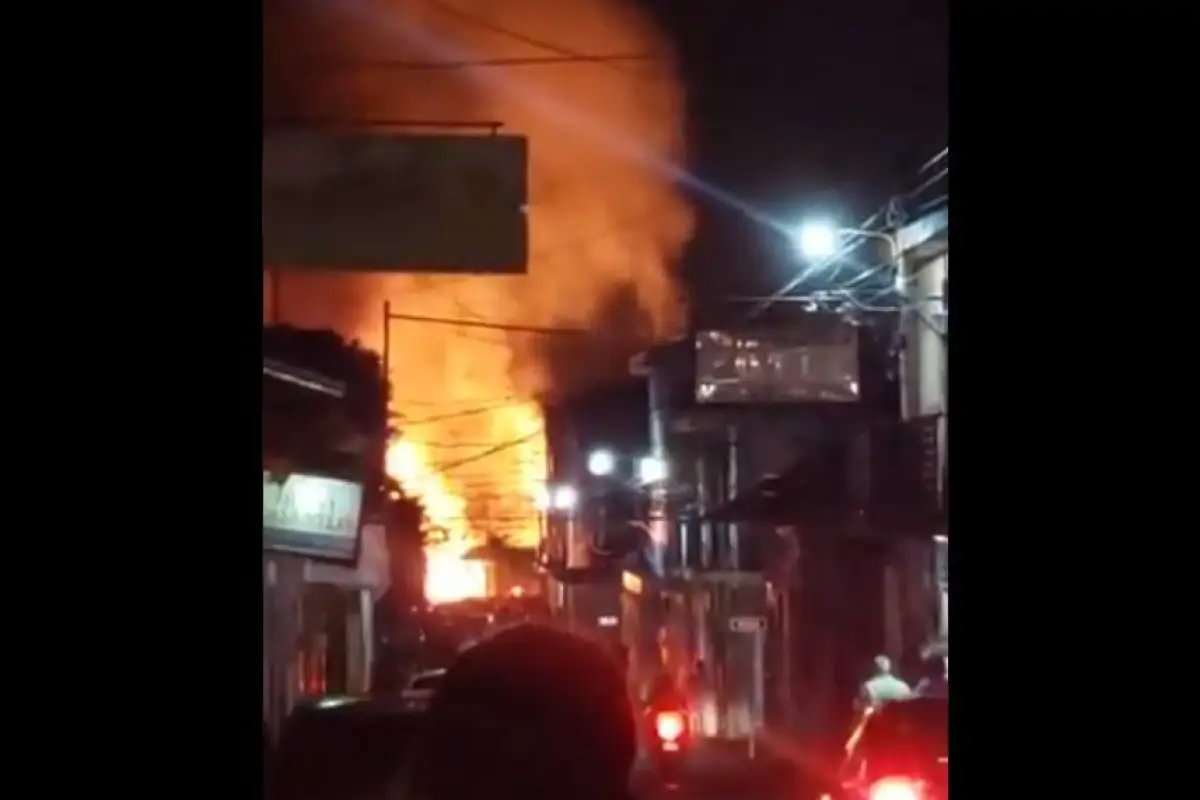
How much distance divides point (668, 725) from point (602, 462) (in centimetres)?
22

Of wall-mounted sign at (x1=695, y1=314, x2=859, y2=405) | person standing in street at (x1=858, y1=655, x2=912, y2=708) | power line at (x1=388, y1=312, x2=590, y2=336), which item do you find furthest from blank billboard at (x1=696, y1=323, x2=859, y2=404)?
person standing in street at (x1=858, y1=655, x2=912, y2=708)

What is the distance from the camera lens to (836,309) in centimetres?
126

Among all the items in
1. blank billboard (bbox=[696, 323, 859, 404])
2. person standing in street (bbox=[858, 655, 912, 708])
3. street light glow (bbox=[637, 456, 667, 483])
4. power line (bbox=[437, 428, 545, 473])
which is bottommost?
person standing in street (bbox=[858, 655, 912, 708])

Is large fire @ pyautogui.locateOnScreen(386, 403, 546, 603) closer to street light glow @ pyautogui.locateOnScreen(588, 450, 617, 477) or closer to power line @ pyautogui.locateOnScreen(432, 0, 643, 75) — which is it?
street light glow @ pyautogui.locateOnScreen(588, 450, 617, 477)

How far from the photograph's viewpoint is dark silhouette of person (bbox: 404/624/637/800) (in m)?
1.20

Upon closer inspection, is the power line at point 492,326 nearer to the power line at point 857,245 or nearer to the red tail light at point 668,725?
the power line at point 857,245

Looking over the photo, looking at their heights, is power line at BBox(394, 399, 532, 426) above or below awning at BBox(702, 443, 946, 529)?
above

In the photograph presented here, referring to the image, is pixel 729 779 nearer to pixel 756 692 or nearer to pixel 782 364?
pixel 756 692

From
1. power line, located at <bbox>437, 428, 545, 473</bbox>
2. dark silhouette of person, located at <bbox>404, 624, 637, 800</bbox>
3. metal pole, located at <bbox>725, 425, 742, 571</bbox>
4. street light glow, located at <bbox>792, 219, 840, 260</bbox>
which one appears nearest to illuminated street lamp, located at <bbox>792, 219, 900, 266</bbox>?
street light glow, located at <bbox>792, 219, 840, 260</bbox>

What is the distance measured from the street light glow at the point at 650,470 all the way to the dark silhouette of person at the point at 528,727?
5.9 inches

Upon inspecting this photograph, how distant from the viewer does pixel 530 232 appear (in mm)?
1259

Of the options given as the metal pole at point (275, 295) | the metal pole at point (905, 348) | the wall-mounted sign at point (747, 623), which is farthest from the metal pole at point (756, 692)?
the metal pole at point (275, 295)

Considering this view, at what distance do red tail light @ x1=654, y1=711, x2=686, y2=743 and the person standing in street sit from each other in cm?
15
